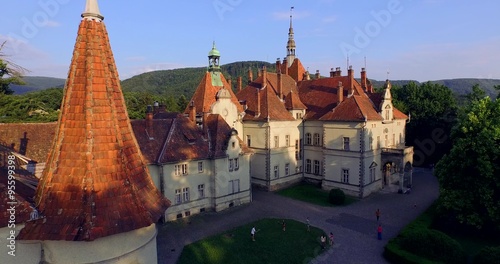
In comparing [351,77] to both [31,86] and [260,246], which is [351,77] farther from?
[31,86]

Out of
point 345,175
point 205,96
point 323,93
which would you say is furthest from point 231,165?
point 323,93

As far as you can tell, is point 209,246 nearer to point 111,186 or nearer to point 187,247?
point 187,247

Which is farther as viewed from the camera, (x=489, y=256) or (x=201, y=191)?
(x=201, y=191)

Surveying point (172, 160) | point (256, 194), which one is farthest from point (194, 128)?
point (256, 194)

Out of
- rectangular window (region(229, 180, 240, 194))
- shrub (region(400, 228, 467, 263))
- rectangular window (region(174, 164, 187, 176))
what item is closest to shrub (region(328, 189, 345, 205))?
rectangular window (region(229, 180, 240, 194))

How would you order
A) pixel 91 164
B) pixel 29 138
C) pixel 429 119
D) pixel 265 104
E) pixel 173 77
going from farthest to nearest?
pixel 173 77
pixel 429 119
pixel 265 104
pixel 29 138
pixel 91 164

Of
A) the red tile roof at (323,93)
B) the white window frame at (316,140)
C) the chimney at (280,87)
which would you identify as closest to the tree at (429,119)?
the red tile roof at (323,93)
